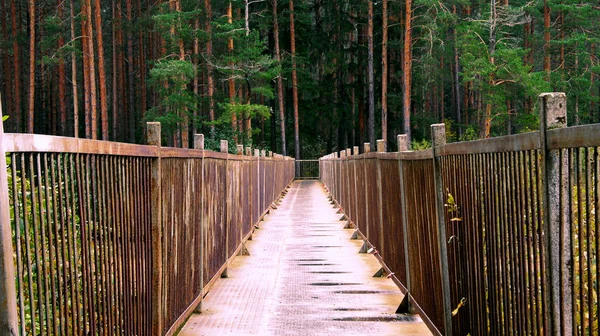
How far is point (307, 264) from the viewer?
33.8 ft

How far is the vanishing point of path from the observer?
652 cm

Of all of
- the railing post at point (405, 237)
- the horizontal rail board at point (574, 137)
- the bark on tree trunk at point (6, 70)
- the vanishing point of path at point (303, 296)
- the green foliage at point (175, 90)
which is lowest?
the vanishing point of path at point (303, 296)

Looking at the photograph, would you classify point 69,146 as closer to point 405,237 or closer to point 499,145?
point 499,145

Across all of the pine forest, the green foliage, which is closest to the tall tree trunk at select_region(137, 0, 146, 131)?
the pine forest

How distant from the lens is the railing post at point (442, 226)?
505cm

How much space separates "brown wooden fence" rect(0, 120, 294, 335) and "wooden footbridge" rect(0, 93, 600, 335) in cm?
1

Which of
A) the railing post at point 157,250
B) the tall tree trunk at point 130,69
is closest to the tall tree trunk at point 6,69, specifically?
the tall tree trunk at point 130,69

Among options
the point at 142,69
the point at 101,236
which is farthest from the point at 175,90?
the point at 101,236

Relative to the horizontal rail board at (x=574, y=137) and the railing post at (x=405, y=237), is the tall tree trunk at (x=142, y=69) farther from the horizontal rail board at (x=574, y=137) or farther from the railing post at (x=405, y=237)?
the horizontal rail board at (x=574, y=137)

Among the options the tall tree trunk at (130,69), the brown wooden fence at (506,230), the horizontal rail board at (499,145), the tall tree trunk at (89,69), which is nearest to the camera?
the brown wooden fence at (506,230)

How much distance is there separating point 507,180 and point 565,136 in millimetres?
888

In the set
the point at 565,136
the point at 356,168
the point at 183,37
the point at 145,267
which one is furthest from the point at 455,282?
the point at 183,37

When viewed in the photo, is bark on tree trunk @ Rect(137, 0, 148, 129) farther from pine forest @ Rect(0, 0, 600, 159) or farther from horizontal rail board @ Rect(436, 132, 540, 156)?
horizontal rail board @ Rect(436, 132, 540, 156)

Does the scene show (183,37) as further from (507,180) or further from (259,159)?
(507,180)
